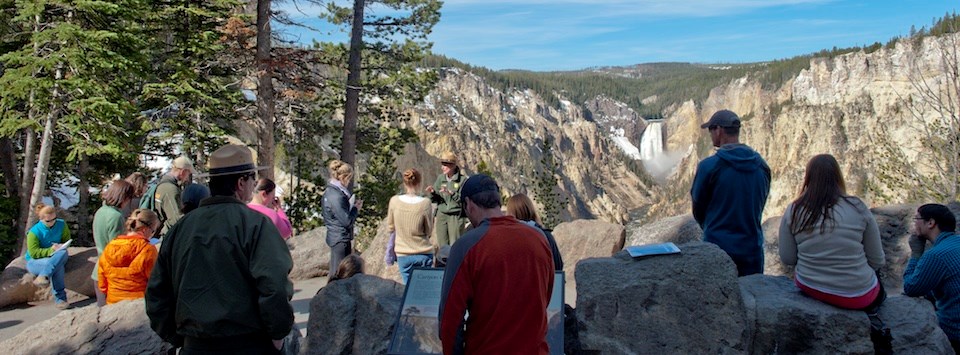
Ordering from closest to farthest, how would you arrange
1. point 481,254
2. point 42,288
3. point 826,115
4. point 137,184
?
point 481,254, point 137,184, point 42,288, point 826,115

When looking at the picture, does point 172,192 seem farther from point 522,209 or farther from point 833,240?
point 833,240

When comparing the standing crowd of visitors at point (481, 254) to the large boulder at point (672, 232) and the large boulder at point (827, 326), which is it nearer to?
the large boulder at point (827, 326)

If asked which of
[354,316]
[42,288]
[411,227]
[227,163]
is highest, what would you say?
[227,163]

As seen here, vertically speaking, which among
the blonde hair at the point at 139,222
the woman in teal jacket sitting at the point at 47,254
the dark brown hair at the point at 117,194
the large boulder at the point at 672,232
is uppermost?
the dark brown hair at the point at 117,194

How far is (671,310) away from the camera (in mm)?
4512

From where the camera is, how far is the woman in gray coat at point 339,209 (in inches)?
299

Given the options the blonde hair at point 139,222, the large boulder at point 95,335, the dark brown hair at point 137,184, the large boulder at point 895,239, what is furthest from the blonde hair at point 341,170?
the large boulder at point 895,239

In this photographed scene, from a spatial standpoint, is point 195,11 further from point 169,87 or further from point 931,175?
point 931,175

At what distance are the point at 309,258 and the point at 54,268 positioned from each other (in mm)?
3873

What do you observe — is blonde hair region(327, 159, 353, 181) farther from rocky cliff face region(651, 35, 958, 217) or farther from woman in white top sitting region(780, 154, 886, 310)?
rocky cliff face region(651, 35, 958, 217)

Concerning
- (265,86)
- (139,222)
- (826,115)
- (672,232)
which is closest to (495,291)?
(139,222)

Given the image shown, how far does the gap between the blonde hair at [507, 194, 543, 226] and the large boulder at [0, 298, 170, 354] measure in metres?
2.86

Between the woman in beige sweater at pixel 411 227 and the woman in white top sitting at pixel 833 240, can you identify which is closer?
the woman in white top sitting at pixel 833 240

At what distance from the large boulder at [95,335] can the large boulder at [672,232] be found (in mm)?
6800
